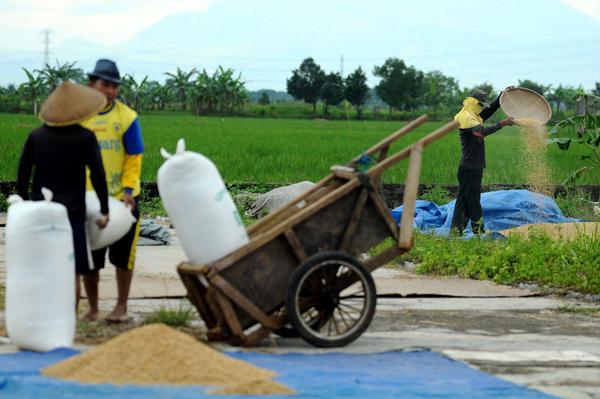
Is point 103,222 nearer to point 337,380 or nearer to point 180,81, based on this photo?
point 337,380

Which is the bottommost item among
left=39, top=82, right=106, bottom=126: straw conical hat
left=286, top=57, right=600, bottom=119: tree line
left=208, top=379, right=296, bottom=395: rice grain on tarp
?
left=208, top=379, right=296, bottom=395: rice grain on tarp

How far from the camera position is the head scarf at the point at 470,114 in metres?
8.15

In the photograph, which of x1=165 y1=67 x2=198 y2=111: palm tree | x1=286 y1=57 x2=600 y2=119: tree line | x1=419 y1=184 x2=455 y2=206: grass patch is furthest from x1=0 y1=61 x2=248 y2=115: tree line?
x1=419 y1=184 x2=455 y2=206: grass patch

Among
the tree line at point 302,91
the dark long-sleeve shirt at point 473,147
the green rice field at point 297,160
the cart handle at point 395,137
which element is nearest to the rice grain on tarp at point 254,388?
the cart handle at point 395,137

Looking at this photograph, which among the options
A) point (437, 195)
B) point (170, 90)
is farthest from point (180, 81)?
point (437, 195)

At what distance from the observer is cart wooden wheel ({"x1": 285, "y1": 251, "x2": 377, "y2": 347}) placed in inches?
149

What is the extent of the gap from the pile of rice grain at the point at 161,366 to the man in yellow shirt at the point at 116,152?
1135 millimetres

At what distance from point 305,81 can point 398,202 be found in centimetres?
7584

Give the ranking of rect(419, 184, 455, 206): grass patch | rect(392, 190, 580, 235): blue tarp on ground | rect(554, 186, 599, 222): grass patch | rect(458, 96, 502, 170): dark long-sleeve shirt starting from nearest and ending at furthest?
rect(458, 96, 502, 170): dark long-sleeve shirt < rect(392, 190, 580, 235): blue tarp on ground < rect(554, 186, 599, 222): grass patch < rect(419, 184, 455, 206): grass patch

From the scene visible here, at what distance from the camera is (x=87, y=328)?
4.20 m

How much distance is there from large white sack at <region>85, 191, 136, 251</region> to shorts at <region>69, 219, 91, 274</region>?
8 centimetres

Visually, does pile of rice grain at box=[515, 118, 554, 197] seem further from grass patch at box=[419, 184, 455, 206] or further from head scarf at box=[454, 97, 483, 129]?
grass patch at box=[419, 184, 455, 206]

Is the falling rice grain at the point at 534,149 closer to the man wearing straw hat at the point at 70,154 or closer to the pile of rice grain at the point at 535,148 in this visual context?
the pile of rice grain at the point at 535,148

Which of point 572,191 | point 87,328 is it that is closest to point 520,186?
point 572,191
